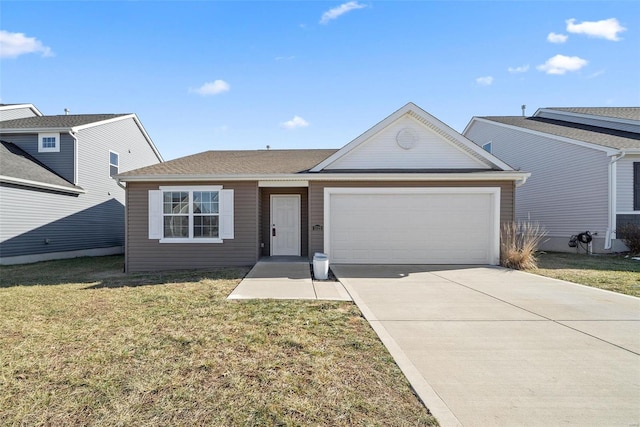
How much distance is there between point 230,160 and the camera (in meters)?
11.5

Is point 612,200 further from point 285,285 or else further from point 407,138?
point 285,285

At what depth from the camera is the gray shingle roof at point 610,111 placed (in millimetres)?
16062

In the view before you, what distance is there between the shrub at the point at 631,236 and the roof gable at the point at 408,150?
6.56m

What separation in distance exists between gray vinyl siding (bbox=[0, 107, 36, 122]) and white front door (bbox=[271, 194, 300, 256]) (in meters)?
16.5

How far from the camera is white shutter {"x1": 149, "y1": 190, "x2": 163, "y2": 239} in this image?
9453 mm

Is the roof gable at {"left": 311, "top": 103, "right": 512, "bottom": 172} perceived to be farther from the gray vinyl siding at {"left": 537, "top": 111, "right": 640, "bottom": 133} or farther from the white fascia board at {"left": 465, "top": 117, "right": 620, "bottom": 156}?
the gray vinyl siding at {"left": 537, "top": 111, "right": 640, "bottom": 133}

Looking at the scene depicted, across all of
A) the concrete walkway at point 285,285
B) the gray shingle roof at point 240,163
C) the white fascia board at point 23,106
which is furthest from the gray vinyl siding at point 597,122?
the white fascia board at point 23,106

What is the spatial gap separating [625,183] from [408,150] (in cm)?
904

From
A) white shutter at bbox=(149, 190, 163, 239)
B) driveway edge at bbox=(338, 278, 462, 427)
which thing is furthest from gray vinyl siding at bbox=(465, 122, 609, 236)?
white shutter at bbox=(149, 190, 163, 239)

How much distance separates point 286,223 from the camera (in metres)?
11.3

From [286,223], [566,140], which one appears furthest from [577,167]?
[286,223]

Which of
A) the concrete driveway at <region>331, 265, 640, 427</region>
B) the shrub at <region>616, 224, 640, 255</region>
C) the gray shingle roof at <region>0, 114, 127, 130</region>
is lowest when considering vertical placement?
the concrete driveway at <region>331, 265, 640, 427</region>

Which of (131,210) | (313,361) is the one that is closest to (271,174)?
(131,210)

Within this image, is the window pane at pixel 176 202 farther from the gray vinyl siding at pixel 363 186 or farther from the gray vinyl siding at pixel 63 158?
the gray vinyl siding at pixel 63 158
